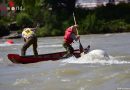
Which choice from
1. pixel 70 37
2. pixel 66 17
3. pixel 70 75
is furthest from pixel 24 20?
pixel 70 75

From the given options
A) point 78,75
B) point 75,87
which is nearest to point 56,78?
point 78,75

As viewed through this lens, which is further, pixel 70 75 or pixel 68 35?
pixel 68 35

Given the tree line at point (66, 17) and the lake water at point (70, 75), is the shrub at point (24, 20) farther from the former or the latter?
the lake water at point (70, 75)

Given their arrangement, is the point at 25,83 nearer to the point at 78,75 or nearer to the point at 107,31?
the point at 78,75

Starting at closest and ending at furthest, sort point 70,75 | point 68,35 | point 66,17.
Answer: point 70,75, point 68,35, point 66,17

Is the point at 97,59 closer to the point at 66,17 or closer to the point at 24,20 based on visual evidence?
the point at 24,20

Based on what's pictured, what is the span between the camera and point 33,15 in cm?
5672

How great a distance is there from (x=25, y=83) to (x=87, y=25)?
117ft

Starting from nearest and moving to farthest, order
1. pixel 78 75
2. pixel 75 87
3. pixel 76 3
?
pixel 75 87
pixel 78 75
pixel 76 3

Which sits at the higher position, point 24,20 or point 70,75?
point 70,75

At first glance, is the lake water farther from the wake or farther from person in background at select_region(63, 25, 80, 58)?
person in background at select_region(63, 25, 80, 58)

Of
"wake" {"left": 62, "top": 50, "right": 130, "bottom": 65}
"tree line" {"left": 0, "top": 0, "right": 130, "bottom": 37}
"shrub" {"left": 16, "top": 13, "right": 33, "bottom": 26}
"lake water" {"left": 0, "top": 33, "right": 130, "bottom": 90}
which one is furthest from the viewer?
"shrub" {"left": 16, "top": 13, "right": 33, "bottom": 26}

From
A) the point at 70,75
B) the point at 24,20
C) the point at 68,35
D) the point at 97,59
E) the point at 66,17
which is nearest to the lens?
the point at 70,75

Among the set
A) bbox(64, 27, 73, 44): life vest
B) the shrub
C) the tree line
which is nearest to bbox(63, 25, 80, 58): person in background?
bbox(64, 27, 73, 44): life vest
